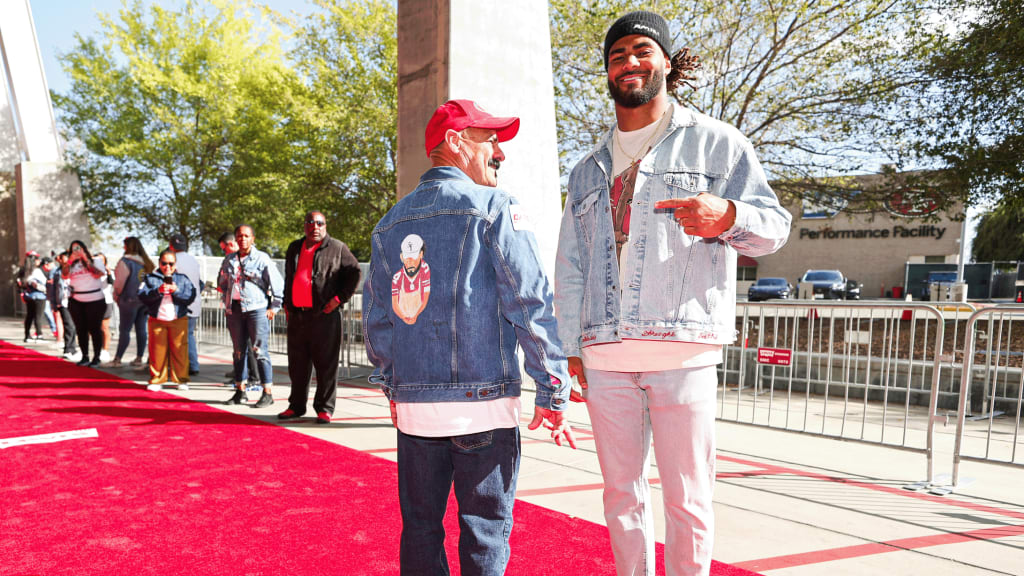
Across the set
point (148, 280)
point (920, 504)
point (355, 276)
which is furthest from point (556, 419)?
point (148, 280)

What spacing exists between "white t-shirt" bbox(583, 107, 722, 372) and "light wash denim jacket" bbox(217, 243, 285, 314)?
5.67 metres

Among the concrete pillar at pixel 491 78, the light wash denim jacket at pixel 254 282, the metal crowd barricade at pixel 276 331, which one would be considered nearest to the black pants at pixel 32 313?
the metal crowd barricade at pixel 276 331

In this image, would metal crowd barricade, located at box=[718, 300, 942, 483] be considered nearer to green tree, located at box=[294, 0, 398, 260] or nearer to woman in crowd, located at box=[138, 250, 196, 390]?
woman in crowd, located at box=[138, 250, 196, 390]

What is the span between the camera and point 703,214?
80.1 inches

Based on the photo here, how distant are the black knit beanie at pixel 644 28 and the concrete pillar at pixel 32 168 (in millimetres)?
25685

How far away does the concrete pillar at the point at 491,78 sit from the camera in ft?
24.8

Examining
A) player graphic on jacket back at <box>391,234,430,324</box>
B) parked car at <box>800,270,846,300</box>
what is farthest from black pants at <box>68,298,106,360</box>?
parked car at <box>800,270,846,300</box>

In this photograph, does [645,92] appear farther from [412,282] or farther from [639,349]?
[412,282]

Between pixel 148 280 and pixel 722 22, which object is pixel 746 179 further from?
pixel 722 22

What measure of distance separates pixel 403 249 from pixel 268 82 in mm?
24755

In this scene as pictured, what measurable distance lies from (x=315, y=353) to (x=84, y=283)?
231 inches

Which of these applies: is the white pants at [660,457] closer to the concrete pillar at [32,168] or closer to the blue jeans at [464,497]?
the blue jeans at [464,497]

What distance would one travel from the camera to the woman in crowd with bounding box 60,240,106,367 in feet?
33.8

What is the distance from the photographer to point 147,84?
998 inches
